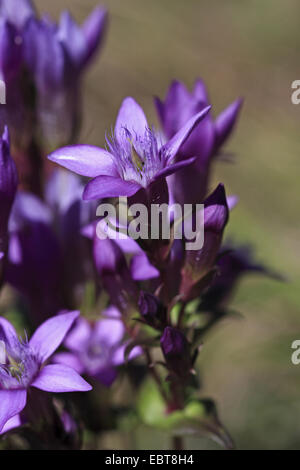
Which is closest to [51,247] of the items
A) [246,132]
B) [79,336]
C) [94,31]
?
[79,336]

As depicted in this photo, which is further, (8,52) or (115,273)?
(8,52)

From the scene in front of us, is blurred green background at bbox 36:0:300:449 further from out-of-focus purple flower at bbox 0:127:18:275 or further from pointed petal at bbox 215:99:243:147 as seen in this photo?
out-of-focus purple flower at bbox 0:127:18:275

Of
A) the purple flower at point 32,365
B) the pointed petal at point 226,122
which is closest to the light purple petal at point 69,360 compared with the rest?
the purple flower at point 32,365

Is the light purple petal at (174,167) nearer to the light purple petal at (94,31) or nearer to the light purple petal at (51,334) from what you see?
the light purple petal at (51,334)

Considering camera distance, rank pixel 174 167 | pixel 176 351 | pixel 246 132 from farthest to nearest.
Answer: pixel 246 132
pixel 176 351
pixel 174 167

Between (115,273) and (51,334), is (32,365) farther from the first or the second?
(115,273)

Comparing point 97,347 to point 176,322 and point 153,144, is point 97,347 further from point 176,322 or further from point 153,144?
point 153,144

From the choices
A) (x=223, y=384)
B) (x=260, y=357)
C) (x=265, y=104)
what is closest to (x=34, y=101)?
(x=260, y=357)
